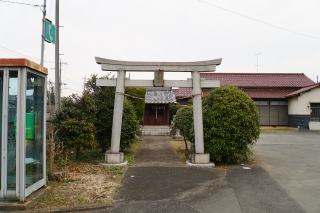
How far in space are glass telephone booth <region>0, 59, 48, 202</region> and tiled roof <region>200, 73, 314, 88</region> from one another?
22785 millimetres

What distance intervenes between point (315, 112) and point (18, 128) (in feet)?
84.9

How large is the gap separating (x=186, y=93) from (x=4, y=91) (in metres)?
22.1

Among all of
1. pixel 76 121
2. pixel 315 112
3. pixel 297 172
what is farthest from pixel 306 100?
pixel 76 121

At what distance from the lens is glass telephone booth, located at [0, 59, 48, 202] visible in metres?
4.12

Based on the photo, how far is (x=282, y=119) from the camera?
24.0 meters

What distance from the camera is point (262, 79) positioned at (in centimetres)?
2619

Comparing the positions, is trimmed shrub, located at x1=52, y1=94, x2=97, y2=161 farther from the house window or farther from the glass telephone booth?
the house window

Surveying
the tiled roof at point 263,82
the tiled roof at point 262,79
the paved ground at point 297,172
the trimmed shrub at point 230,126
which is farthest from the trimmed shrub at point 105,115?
the tiled roof at point 262,79

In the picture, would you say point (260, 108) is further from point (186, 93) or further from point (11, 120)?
point (11, 120)

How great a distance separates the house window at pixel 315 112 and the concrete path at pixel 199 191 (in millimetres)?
19103

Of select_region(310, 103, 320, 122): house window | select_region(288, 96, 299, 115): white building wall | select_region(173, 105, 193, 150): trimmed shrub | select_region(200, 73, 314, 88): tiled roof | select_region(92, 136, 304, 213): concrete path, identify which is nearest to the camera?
select_region(92, 136, 304, 213): concrete path

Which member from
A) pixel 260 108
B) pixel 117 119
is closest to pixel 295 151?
pixel 117 119

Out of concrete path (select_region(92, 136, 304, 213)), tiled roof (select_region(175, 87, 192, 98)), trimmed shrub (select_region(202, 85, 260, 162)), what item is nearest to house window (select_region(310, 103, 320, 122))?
tiled roof (select_region(175, 87, 192, 98))

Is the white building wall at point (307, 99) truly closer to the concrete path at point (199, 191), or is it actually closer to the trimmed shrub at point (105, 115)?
the concrete path at point (199, 191)
